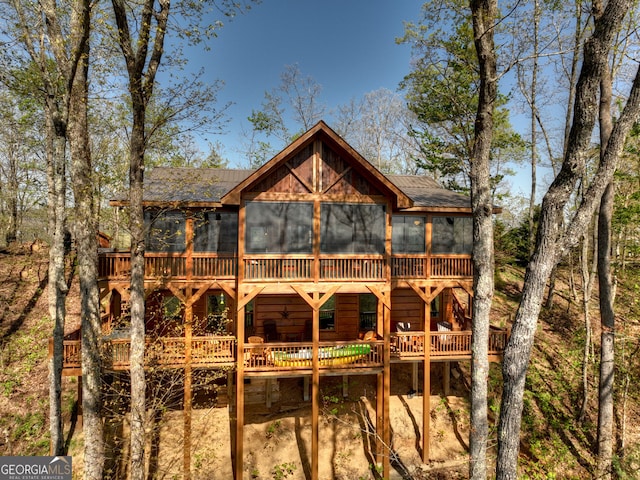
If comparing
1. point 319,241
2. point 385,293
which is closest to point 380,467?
point 385,293

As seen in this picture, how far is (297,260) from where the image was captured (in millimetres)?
11039

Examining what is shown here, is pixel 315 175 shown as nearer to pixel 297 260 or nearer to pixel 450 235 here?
pixel 297 260

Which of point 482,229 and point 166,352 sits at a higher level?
point 482,229

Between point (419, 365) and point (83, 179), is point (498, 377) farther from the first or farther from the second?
point (83, 179)

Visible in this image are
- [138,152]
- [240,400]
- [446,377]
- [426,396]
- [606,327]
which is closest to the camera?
[138,152]

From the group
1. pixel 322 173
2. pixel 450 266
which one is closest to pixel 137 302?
pixel 322 173

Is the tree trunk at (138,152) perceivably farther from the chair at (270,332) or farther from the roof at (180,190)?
the chair at (270,332)

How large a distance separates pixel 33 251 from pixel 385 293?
2131 centimetres

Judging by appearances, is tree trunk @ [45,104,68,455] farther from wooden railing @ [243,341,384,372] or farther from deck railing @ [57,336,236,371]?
wooden railing @ [243,341,384,372]

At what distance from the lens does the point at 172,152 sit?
9.80 meters

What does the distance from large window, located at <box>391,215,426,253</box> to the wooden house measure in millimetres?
40

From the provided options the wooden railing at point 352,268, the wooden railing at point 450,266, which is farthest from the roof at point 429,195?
the wooden railing at point 352,268

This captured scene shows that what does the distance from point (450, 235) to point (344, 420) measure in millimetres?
8936

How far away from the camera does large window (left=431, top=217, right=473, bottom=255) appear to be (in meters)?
12.4
